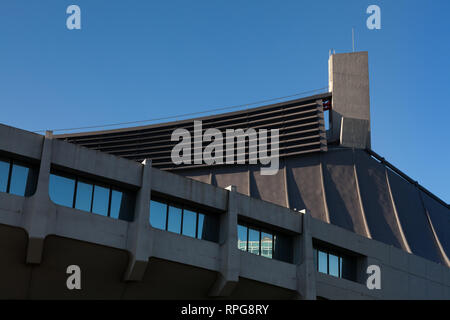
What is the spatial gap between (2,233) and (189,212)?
9.25 meters

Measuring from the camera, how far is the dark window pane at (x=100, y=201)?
2567 centimetres

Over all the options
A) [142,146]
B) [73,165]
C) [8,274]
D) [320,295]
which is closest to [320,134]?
[142,146]

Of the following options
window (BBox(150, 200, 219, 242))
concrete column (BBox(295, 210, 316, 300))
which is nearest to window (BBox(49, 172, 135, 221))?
window (BBox(150, 200, 219, 242))

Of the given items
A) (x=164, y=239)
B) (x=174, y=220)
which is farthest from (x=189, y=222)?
(x=164, y=239)

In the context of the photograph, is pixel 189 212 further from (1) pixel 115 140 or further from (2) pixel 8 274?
(1) pixel 115 140

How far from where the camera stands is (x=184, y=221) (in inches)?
1109

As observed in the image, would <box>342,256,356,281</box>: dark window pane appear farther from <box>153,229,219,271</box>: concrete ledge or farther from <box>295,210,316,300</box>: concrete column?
<box>153,229,219,271</box>: concrete ledge

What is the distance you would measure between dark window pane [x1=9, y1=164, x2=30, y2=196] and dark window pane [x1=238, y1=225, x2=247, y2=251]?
37.0ft

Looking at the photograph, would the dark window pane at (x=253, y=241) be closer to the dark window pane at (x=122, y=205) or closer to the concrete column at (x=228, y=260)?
the concrete column at (x=228, y=260)

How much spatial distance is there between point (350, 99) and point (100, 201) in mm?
31859

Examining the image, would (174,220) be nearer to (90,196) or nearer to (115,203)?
(115,203)

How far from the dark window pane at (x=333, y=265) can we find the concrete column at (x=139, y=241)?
12516 mm

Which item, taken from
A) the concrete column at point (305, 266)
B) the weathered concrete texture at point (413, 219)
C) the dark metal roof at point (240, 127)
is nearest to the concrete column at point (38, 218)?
the concrete column at point (305, 266)
